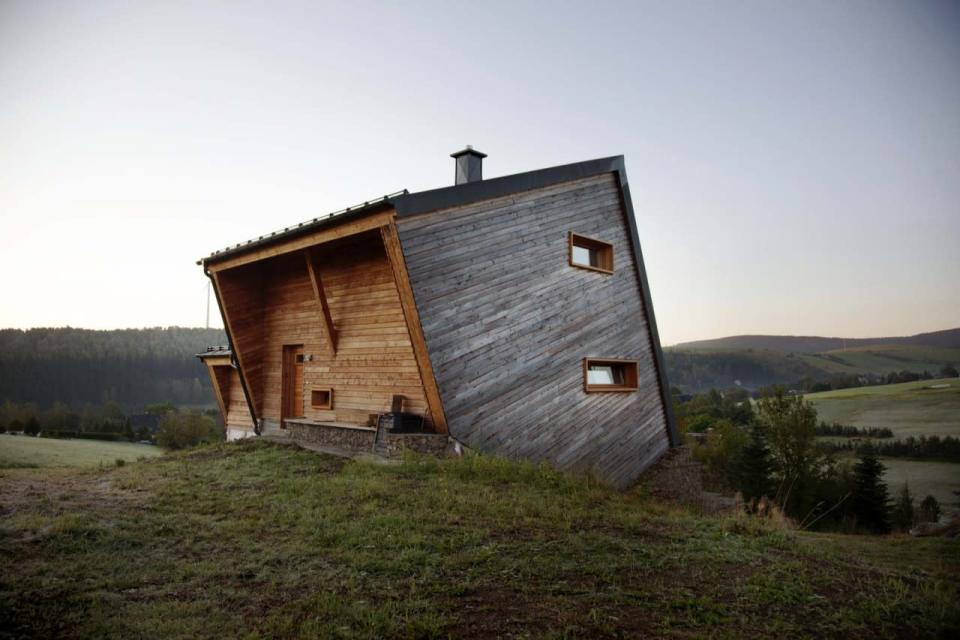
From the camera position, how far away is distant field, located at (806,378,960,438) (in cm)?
3447

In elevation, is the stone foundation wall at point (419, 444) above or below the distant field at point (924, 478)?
above

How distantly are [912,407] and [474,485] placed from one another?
150 ft

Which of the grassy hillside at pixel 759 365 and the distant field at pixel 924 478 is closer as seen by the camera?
the distant field at pixel 924 478

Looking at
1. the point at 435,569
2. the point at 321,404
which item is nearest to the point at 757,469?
the point at 321,404

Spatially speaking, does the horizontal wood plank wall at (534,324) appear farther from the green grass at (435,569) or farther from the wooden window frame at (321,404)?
the wooden window frame at (321,404)

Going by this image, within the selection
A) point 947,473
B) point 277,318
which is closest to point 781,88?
point 277,318

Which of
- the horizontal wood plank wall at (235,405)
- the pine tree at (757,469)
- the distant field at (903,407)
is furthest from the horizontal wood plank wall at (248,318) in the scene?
the distant field at (903,407)

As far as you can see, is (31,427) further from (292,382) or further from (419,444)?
(419,444)

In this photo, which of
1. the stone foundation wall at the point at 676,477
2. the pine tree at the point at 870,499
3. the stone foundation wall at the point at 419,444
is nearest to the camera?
the stone foundation wall at the point at 419,444

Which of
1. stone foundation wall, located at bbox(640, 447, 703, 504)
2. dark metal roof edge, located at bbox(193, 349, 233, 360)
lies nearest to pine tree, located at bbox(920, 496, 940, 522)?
stone foundation wall, located at bbox(640, 447, 703, 504)

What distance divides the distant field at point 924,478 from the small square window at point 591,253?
→ 31.5m

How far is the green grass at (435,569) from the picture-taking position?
3303 millimetres

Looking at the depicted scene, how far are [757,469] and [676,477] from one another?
990 inches

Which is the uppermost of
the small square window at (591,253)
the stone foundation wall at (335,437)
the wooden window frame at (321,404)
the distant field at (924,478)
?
the small square window at (591,253)
